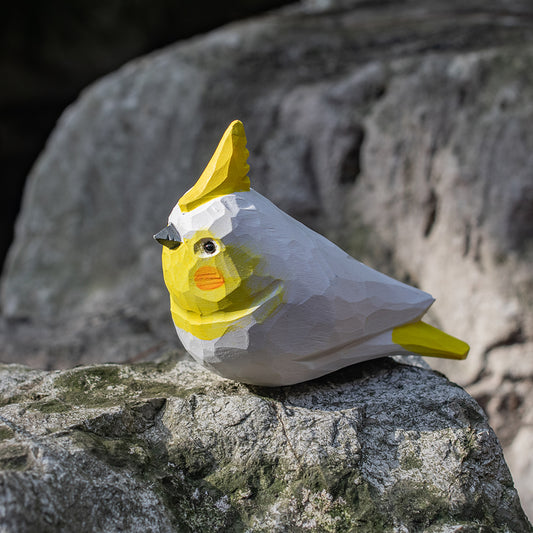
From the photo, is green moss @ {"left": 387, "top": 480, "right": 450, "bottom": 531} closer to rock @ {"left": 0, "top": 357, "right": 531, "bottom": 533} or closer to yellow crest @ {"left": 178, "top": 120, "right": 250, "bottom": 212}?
rock @ {"left": 0, "top": 357, "right": 531, "bottom": 533}

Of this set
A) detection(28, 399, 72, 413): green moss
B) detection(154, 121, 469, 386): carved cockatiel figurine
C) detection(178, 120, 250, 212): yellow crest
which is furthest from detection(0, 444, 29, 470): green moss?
detection(178, 120, 250, 212): yellow crest

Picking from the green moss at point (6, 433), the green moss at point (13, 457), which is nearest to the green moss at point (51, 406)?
the green moss at point (6, 433)

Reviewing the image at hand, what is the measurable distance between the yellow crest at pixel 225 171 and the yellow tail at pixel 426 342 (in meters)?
0.71

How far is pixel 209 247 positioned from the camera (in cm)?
172

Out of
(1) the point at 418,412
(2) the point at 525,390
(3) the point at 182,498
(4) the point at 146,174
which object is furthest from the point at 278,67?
(3) the point at 182,498

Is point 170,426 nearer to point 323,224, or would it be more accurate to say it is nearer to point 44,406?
point 44,406

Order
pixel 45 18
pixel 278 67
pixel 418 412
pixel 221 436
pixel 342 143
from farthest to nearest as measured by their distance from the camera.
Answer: pixel 45 18, pixel 278 67, pixel 342 143, pixel 418 412, pixel 221 436

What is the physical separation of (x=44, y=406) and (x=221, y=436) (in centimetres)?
55

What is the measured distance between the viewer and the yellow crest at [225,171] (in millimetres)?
1754

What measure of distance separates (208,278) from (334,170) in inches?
86.9

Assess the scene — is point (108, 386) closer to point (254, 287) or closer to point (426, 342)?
point (254, 287)

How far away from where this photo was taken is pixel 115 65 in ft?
20.5

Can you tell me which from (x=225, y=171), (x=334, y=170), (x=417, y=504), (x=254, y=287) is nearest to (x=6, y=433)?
(x=254, y=287)

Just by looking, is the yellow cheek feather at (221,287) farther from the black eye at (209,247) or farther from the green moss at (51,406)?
the green moss at (51,406)
